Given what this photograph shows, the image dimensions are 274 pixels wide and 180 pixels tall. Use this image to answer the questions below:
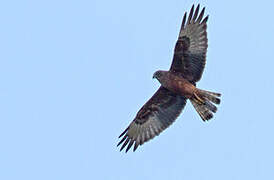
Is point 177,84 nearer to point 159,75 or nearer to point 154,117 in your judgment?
point 159,75

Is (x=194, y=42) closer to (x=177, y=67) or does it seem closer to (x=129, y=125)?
(x=177, y=67)

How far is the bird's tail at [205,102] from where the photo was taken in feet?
51.6

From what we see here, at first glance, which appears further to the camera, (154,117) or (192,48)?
(154,117)

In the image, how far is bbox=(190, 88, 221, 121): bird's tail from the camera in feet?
51.6

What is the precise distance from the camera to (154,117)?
17266 mm

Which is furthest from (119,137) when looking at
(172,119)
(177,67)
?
(177,67)

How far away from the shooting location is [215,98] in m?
15.7

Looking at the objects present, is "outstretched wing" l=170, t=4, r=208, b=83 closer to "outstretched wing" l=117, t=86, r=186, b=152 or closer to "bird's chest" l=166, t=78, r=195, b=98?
"bird's chest" l=166, t=78, r=195, b=98

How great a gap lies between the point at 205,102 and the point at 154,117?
185cm

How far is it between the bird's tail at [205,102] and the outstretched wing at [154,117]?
0.82 meters

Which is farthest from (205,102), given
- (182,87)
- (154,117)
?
(154,117)

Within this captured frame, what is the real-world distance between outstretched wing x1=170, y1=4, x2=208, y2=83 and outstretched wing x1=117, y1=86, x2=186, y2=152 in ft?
3.13

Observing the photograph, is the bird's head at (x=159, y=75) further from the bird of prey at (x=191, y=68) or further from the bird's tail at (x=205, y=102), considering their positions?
the bird's tail at (x=205, y=102)

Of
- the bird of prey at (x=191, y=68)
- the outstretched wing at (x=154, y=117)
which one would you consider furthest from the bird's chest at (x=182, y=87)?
the outstretched wing at (x=154, y=117)
